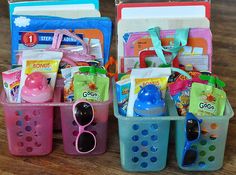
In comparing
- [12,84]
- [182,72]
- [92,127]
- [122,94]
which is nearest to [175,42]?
[182,72]

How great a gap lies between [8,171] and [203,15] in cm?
68

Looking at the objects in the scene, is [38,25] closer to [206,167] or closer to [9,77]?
[9,77]

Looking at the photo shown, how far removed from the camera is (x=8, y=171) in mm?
1284

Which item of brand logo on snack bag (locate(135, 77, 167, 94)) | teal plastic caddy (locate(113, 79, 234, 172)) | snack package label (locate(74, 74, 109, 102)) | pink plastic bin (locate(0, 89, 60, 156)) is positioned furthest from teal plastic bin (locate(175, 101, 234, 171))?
pink plastic bin (locate(0, 89, 60, 156))

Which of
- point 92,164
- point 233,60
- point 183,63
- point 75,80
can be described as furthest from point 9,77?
point 233,60

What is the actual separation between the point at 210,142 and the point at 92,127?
0.99 ft

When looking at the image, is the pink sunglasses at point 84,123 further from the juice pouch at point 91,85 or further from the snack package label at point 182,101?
the snack package label at point 182,101

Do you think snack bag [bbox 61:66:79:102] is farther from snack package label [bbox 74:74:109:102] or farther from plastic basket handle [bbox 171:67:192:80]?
plastic basket handle [bbox 171:67:192:80]

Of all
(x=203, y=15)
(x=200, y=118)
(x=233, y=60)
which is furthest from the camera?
(x=233, y=60)

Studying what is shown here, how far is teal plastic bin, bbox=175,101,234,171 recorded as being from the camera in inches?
47.6

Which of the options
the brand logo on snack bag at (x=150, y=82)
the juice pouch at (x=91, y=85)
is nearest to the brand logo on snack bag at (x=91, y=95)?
the juice pouch at (x=91, y=85)

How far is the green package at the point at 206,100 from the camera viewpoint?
1223mm

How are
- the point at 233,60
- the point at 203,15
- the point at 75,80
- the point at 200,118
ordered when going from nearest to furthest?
the point at 200,118, the point at 75,80, the point at 203,15, the point at 233,60

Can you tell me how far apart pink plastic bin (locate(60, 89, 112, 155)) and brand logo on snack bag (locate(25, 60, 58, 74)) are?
0.12 metres
